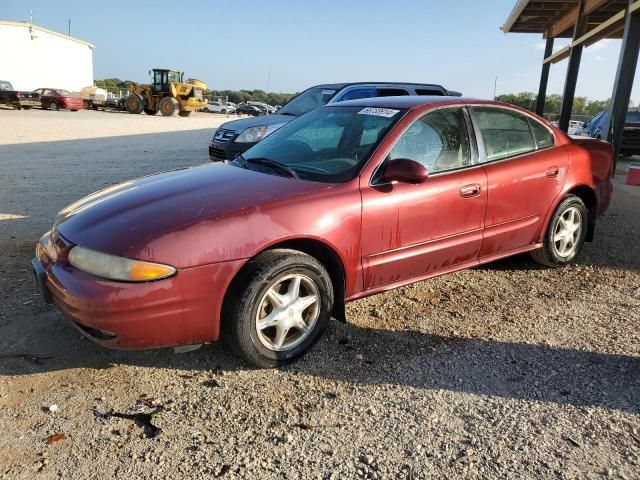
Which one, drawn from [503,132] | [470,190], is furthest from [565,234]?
[470,190]

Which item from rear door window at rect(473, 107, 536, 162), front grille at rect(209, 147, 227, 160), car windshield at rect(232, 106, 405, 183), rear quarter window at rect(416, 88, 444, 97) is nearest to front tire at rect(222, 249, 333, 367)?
car windshield at rect(232, 106, 405, 183)

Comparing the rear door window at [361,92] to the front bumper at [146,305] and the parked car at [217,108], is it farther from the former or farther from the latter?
the parked car at [217,108]

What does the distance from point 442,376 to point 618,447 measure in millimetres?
907

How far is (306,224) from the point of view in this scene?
3.00 m

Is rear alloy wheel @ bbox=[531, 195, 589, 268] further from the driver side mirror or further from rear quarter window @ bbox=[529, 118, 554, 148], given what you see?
the driver side mirror

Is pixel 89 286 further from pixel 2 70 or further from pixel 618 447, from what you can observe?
pixel 2 70

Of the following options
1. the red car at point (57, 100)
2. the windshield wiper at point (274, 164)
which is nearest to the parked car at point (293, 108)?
the windshield wiper at point (274, 164)

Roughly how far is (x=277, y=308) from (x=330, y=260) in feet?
1.56

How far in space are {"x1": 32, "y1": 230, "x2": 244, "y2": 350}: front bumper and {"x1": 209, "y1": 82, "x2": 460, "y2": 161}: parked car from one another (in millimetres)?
5511

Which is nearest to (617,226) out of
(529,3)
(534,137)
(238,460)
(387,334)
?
(534,137)

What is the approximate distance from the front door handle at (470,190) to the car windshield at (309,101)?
Answer: 5.57m

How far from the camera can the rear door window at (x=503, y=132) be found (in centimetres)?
404

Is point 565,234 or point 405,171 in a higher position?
point 405,171

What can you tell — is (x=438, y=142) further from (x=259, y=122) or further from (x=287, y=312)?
(x=259, y=122)
